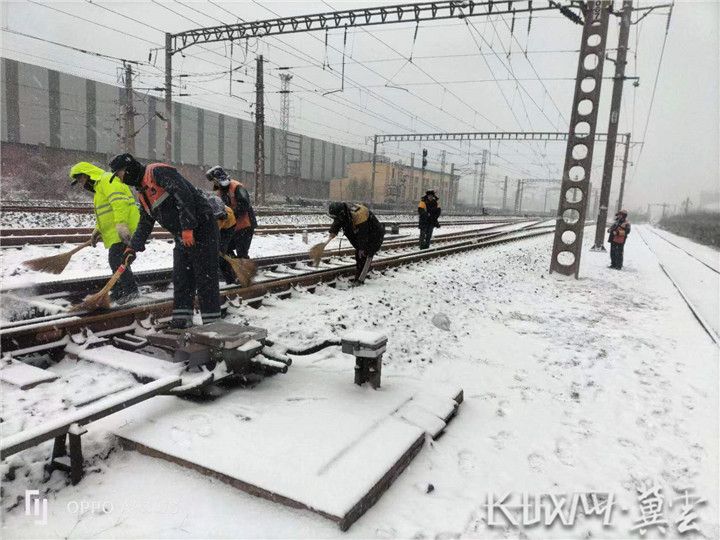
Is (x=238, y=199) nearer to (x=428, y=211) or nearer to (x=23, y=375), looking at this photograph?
(x=23, y=375)

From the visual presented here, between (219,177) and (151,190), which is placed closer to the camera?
(151,190)

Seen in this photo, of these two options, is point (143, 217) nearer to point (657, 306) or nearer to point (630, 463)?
point (630, 463)

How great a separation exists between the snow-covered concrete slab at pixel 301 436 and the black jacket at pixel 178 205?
1.71 meters

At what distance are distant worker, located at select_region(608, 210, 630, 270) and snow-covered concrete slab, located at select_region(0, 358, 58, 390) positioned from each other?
41.7ft

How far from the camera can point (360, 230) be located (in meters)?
7.97

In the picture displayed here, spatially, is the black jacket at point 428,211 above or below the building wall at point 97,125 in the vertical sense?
below

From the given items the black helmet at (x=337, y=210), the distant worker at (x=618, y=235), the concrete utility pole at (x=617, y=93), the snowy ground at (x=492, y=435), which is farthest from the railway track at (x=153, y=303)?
the concrete utility pole at (x=617, y=93)

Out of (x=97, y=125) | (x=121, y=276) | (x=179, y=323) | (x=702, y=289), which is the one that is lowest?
(x=702, y=289)

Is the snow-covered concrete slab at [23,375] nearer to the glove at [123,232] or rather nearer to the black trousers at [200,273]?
the black trousers at [200,273]

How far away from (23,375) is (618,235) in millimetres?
13577

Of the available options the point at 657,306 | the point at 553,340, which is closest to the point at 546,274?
the point at 657,306

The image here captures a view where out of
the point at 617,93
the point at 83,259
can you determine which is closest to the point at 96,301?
the point at 83,259

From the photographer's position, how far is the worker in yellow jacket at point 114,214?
5141mm

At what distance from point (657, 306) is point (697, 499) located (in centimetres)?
660
